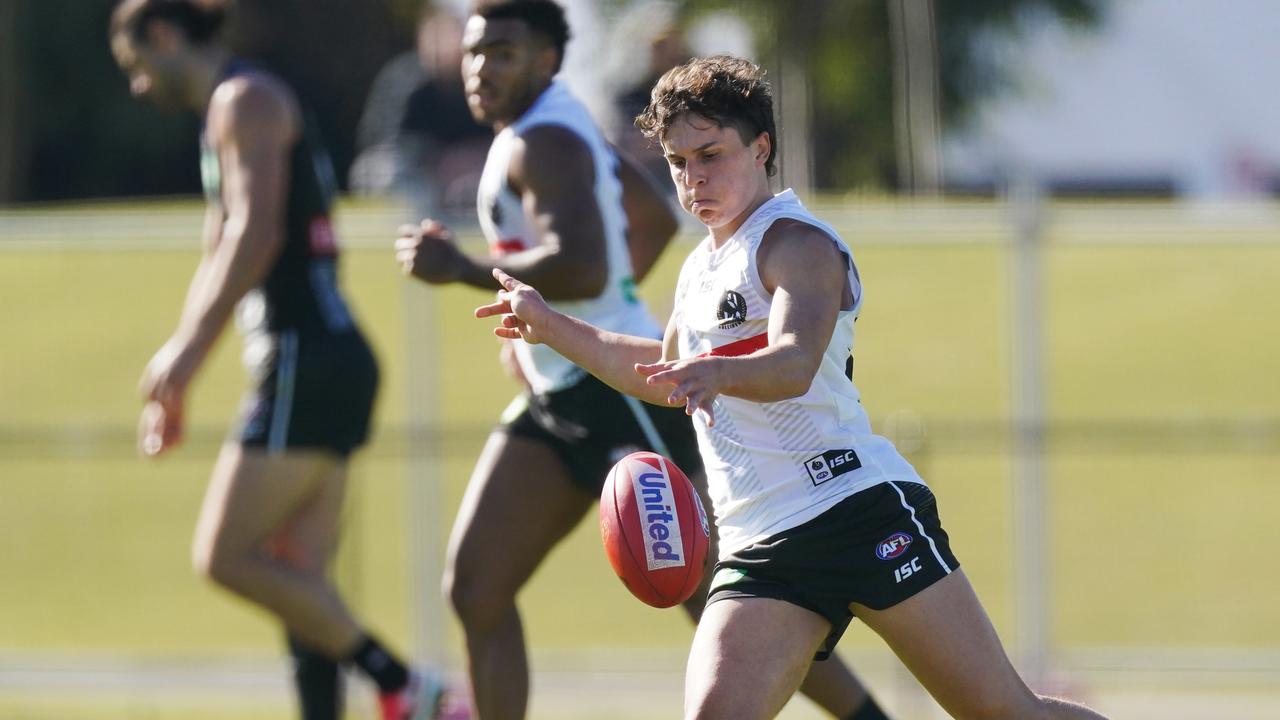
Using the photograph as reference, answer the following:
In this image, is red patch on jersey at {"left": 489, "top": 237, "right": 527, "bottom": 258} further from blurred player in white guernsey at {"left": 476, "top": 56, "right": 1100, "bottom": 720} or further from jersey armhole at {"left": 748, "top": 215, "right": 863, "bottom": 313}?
jersey armhole at {"left": 748, "top": 215, "right": 863, "bottom": 313}

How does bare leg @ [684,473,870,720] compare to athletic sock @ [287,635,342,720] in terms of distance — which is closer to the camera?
bare leg @ [684,473,870,720]

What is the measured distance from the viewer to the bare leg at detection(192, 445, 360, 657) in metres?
6.10

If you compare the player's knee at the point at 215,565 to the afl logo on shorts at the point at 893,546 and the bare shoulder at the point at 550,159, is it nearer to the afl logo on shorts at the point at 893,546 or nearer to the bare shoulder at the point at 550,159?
the bare shoulder at the point at 550,159

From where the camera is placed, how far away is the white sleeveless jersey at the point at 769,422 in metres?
4.08

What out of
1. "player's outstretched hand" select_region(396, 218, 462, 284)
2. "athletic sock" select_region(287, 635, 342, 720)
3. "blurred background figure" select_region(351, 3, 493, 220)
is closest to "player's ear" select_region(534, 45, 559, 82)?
"player's outstretched hand" select_region(396, 218, 462, 284)

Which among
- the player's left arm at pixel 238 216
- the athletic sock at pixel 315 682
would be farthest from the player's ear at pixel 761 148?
the athletic sock at pixel 315 682

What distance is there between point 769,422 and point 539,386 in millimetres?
1323

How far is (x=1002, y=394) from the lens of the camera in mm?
10344

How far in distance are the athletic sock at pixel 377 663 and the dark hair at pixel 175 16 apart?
2132 millimetres

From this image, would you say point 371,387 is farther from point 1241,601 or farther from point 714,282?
point 1241,601

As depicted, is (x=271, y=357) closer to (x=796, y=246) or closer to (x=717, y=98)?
(x=717, y=98)

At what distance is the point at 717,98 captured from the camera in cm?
408

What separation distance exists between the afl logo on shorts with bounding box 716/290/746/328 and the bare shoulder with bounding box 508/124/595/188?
1.17 meters

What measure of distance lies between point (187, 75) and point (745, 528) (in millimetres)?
3079
